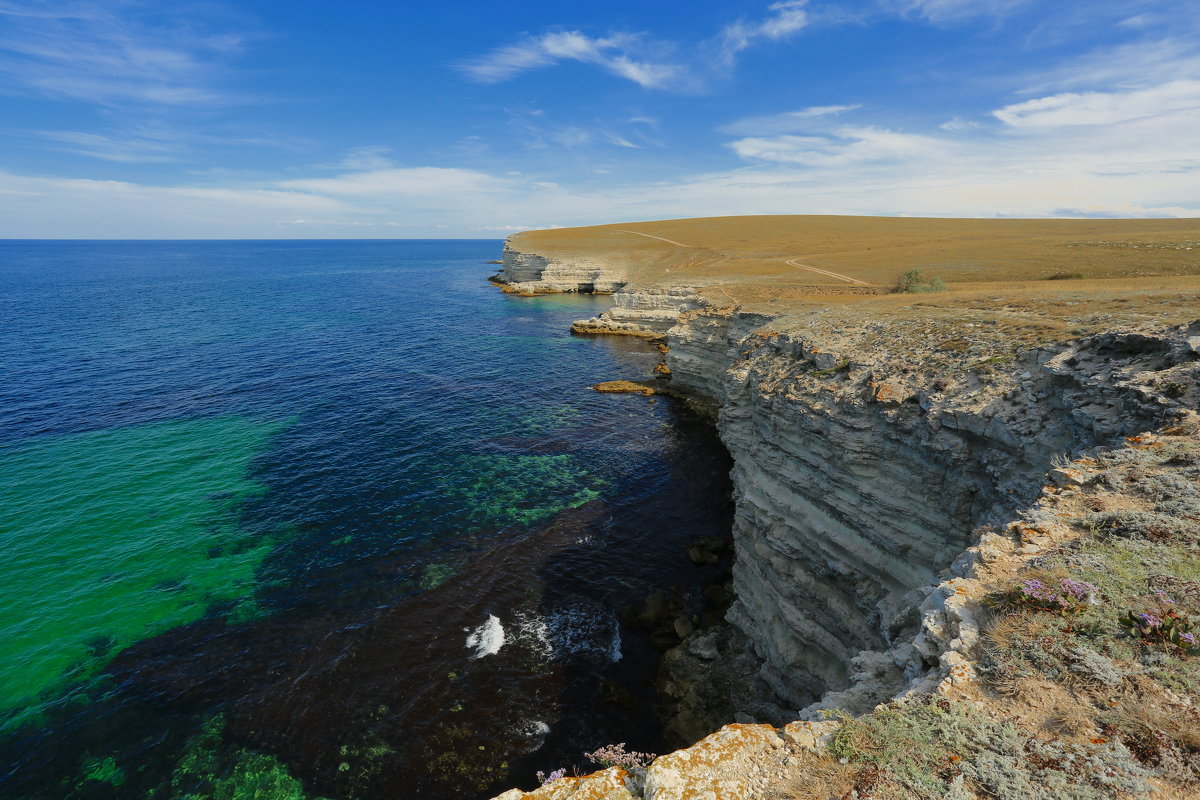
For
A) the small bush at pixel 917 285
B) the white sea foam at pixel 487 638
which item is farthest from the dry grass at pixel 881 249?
the white sea foam at pixel 487 638

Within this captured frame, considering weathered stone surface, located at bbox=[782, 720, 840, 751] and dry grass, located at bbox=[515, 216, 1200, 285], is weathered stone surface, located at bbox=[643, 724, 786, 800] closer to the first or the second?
weathered stone surface, located at bbox=[782, 720, 840, 751]

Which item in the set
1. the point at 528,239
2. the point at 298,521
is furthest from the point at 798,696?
the point at 528,239

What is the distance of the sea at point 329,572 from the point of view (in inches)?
755

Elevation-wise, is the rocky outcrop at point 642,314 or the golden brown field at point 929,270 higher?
the golden brown field at point 929,270

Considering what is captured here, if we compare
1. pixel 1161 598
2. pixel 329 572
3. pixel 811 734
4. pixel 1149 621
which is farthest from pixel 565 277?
pixel 1149 621

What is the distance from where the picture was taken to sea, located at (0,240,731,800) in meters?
19.2

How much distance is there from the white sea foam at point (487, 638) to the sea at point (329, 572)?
6.4 inches

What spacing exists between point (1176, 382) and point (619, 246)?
12383 cm

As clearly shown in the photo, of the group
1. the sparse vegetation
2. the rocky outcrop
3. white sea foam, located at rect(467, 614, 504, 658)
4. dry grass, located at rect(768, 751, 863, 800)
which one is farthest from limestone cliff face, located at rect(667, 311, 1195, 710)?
the rocky outcrop

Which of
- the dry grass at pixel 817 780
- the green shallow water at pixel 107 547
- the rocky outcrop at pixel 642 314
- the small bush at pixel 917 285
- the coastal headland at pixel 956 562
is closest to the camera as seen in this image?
the dry grass at pixel 817 780

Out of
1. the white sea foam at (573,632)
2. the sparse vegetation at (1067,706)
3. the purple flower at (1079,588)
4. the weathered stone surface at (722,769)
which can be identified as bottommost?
the white sea foam at (573,632)

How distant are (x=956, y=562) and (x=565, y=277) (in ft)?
351

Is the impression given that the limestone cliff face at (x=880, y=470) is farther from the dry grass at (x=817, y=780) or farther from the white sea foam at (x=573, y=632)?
the white sea foam at (x=573, y=632)

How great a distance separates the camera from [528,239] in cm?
→ 15900
